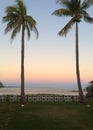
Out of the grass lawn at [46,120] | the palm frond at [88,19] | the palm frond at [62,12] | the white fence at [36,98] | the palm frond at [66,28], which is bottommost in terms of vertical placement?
the grass lawn at [46,120]

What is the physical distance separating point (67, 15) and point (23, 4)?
720cm

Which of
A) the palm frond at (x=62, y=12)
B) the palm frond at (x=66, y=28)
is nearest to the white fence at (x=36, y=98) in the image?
the palm frond at (x=66, y=28)

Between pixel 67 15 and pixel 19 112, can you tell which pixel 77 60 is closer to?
pixel 67 15

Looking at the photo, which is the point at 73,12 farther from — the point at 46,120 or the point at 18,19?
the point at 46,120

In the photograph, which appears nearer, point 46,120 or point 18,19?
point 46,120

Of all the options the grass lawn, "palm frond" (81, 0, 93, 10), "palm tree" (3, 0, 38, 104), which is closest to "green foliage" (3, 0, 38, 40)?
"palm tree" (3, 0, 38, 104)

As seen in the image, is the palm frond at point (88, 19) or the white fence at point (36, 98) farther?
the white fence at point (36, 98)

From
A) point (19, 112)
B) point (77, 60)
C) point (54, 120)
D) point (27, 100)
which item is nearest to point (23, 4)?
point (77, 60)

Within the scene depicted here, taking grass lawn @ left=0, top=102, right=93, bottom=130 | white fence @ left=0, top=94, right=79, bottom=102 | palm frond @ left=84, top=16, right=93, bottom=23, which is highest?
palm frond @ left=84, top=16, right=93, bottom=23

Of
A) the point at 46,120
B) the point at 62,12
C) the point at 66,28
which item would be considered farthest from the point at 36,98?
the point at 46,120

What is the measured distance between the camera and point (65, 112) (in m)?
30.1

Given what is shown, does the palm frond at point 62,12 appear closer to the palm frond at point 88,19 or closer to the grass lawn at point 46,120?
the palm frond at point 88,19

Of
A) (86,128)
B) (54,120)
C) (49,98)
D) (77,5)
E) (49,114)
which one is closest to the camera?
(86,128)

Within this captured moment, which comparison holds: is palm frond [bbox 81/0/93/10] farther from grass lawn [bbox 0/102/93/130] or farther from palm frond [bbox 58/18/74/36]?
grass lawn [bbox 0/102/93/130]
